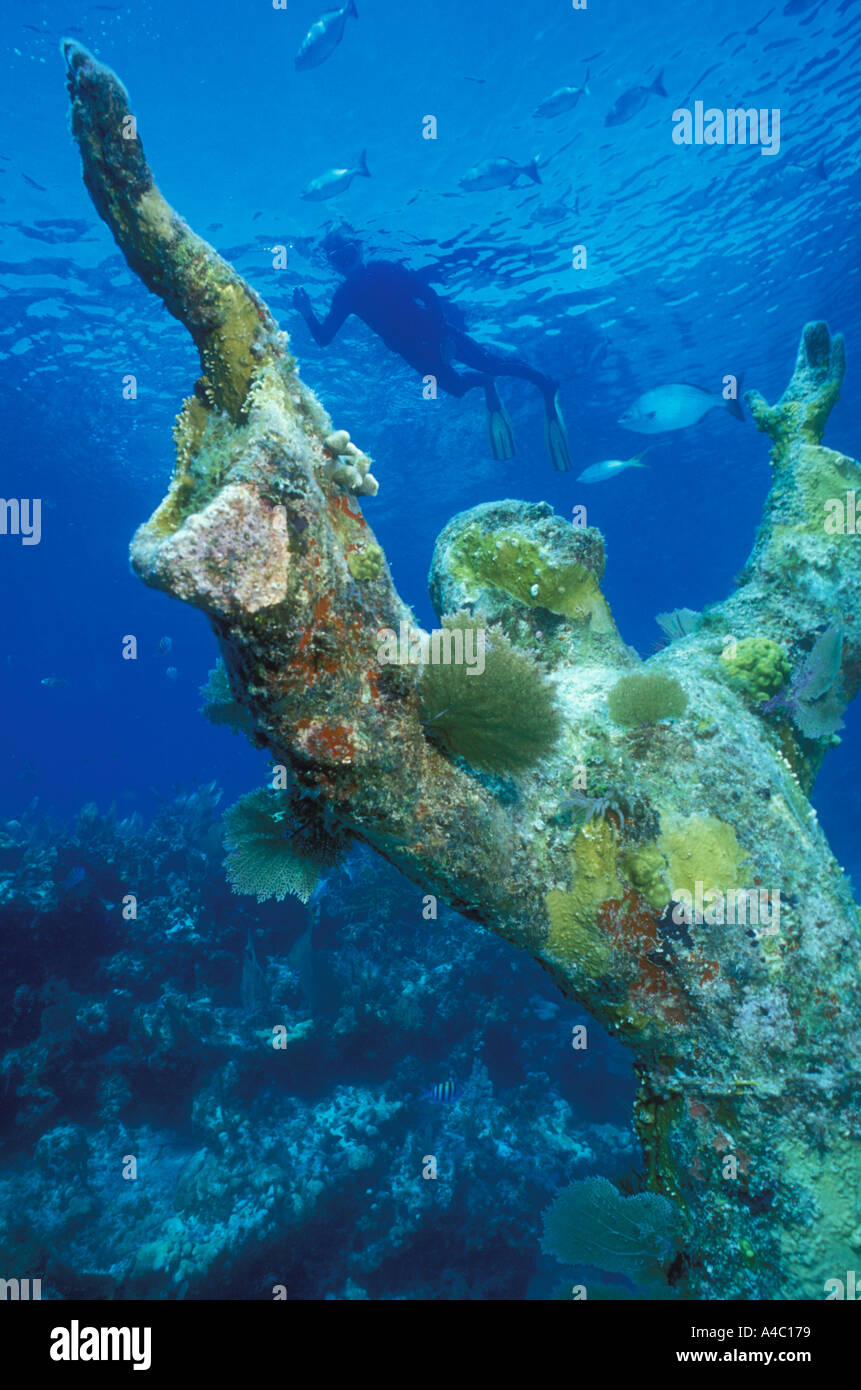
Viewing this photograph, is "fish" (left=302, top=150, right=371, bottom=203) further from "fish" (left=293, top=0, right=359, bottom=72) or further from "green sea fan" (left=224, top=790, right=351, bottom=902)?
"green sea fan" (left=224, top=790, right=351, bottom=902)

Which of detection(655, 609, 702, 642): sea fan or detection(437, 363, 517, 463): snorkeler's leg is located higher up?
detection(437, 363, 517, 463): snorkeler's leg

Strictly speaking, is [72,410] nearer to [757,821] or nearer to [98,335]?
[98,335]

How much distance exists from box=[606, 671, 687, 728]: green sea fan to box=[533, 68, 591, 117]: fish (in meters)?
15.8

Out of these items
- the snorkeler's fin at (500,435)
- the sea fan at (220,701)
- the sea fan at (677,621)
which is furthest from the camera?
the snorkeler's fin at (500,435)

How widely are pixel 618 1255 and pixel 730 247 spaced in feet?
83.3

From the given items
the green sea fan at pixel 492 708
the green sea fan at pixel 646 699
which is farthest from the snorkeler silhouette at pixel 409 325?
the green sea fan at pixel 492 708

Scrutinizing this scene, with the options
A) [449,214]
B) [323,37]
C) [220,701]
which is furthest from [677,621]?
[449,214]

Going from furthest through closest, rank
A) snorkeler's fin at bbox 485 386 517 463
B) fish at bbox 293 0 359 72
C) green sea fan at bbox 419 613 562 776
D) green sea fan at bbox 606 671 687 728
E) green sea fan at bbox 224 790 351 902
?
fish at bbox 293 0 359 72 → snorkeler's fin at bbox 485 386 517 463 → green sea fan at bbox 606 671 687 728 → green sea fan at bbox 224 790 351 902 → green sea fan at bbox 419 613 562 776

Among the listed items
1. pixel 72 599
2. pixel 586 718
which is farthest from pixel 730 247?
pixel 72 599

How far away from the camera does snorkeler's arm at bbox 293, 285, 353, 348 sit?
1079 cm

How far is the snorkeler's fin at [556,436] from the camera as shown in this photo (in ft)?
29.0

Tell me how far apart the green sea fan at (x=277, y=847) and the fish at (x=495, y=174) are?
1652 centimetres

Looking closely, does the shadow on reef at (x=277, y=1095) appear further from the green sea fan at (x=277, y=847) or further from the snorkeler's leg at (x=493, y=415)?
the snorkeler's leg at (x=493, y=415)

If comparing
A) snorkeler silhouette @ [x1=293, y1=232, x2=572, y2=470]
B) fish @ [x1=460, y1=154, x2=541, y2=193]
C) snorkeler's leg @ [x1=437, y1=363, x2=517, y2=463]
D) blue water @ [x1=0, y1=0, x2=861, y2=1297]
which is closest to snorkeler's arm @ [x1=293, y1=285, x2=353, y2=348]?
snorkeler silhouette @ [x1=293, y1=232, x2=572, y2=470]
